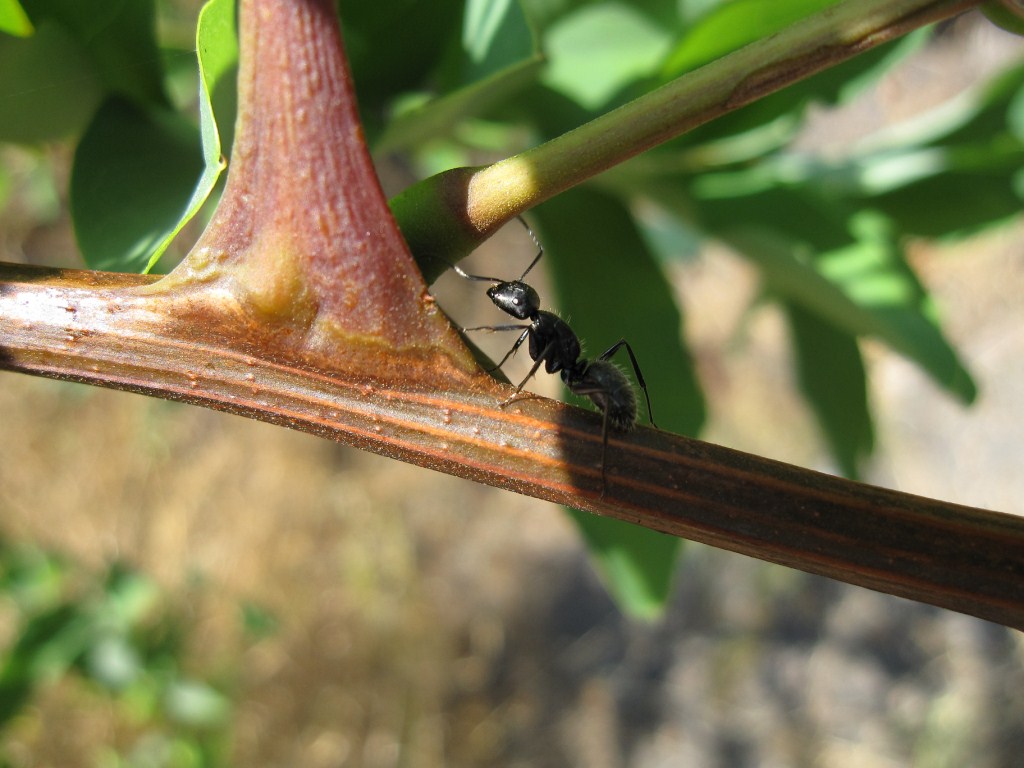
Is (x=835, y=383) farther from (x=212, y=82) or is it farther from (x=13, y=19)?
(x=13, y=19)

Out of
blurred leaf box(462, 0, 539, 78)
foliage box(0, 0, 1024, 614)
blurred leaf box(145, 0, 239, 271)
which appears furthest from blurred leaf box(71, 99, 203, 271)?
blurred leaf box(462, 0, 539, 78)

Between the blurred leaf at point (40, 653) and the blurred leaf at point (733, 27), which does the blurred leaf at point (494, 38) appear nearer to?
the blurred leaf at point (733, 27)

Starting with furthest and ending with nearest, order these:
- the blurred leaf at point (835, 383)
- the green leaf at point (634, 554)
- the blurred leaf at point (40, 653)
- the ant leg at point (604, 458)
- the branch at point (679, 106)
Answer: the blurred leaf at point (40, 653) < the blurred leaf at point (835, 383) < the green leaf at point (634, 554) < the ant leg at point (604, 458) < the branch at point (679, 106)

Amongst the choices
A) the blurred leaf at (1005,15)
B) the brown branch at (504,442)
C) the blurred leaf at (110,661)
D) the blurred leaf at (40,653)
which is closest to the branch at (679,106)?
the blurred leaf at (1005,15)

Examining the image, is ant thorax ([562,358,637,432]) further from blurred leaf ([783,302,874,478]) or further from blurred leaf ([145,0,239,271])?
blurred leaf ([783,302,874,478])

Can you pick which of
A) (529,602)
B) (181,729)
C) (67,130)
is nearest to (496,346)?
(529,602)

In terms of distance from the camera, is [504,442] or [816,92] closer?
[504,442]

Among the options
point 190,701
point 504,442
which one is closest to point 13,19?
point 504,442


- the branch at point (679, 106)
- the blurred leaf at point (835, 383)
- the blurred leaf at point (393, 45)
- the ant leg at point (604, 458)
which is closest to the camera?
the branch at point (679, 106)
